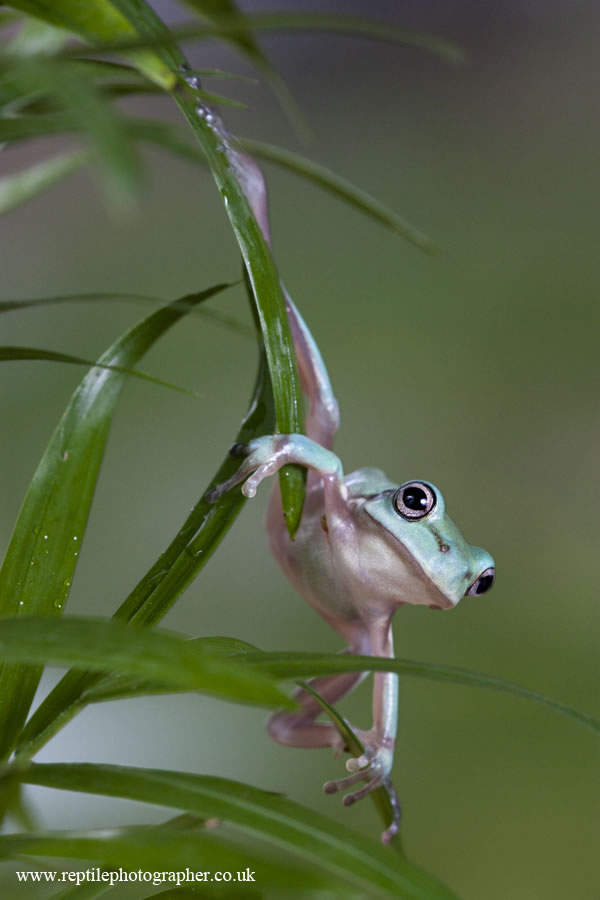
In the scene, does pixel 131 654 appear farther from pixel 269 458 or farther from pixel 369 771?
pixel 369 771

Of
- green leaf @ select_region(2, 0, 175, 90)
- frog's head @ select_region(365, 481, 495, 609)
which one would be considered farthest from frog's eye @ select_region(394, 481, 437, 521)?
green leaf @ select_region(2, 0, 175, 90)

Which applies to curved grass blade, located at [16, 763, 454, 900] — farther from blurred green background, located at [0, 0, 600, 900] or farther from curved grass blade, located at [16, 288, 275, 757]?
blurred green background, located at [0, 0, 600, 900]

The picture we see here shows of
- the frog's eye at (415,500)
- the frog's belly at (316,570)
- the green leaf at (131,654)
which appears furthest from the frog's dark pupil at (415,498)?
the green leaf at (131,654)

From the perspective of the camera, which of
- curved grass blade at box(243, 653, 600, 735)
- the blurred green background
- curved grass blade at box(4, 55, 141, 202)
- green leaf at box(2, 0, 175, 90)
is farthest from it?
the blurred green background

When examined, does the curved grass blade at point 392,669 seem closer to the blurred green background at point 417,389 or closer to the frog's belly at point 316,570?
the frog's belly at point 316,570

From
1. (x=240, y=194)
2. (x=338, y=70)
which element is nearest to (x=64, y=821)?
(x=240, y=194)

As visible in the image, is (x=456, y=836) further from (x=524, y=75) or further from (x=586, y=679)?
(x=524, y=75)

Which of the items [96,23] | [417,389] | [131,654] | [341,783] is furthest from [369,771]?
[417,389]
